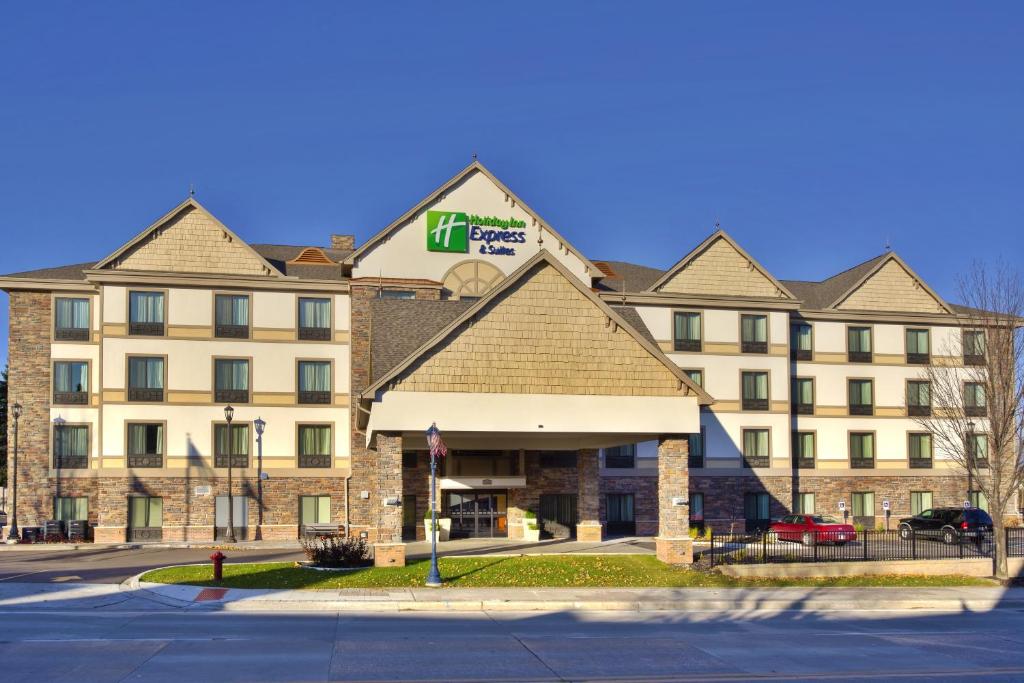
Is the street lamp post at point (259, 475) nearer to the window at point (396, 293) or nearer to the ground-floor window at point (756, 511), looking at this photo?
the window at point (396, 293)

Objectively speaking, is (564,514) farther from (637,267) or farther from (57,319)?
(57,319)

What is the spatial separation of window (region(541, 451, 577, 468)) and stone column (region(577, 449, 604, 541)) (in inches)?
246

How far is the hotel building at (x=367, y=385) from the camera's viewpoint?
1821 inches

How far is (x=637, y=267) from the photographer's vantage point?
58156mm

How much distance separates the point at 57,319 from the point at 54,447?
6143mm

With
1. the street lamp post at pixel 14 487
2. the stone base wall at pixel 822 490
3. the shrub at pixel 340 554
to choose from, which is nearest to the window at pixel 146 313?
the street lamp post at pixel 14 487

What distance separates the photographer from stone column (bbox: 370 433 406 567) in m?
29.9

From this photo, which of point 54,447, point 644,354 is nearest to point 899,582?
point 644,354

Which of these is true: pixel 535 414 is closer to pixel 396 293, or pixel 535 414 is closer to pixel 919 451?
pixel 396 293

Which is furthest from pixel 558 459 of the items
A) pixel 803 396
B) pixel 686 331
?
pixel 803 396

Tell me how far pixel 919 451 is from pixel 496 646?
143 feet

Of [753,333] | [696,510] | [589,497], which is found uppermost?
[753,333]

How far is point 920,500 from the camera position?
55.2 meters

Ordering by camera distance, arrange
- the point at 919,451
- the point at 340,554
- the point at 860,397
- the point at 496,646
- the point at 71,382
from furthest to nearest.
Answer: the point at 919,451
the point at 860,397
the point at 71,382
the point at 340,554
the point at 496,646
